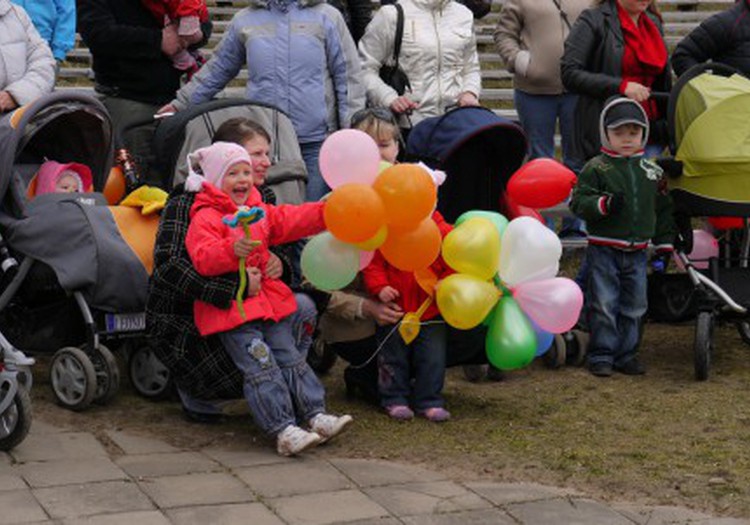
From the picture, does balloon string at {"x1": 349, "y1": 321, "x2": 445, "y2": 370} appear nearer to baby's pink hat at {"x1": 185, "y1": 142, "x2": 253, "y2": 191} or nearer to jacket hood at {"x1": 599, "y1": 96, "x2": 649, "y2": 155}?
baby's pink hat at {"x1": 185, "y1": 142, "x2": 253, "y2": 191}

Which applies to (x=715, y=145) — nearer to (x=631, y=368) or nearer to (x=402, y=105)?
(x=631, y=368)

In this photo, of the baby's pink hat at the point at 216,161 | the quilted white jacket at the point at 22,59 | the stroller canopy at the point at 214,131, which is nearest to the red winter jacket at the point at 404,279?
the stroller canopy at the point at 214,131

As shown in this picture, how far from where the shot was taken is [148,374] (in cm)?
766

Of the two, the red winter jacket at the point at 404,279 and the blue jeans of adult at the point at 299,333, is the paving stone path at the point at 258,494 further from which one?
the red winter jacket at the point at 404,279

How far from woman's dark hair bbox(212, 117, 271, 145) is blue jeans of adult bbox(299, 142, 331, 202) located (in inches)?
49.4

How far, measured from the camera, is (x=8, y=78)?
27.5 ft

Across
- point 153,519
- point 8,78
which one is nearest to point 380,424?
point 153,519

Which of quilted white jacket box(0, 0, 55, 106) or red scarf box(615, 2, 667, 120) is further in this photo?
red scarf box(615, 2, 667, 120)

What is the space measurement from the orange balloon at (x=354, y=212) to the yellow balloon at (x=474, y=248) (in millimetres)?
469

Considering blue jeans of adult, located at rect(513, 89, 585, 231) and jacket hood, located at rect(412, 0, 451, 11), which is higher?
jacket hood, located at rect(412, 0, 451, 11)

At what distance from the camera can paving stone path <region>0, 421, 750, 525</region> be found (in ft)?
19.2

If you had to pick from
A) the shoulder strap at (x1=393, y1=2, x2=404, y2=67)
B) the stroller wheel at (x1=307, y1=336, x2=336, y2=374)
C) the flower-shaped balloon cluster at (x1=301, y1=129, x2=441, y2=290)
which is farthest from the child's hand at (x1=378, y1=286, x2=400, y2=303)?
the shoulder strap at (x1=393, y1=2, x2=404, y2=67)

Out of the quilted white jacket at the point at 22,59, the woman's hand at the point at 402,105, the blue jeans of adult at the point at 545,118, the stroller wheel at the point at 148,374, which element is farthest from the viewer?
the blue jeans of adult at the point at 545,118

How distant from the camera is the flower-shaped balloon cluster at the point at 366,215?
666cm
